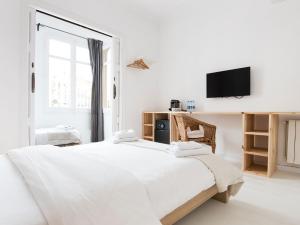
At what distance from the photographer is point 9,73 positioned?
8.08 ft

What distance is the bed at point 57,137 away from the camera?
12.1ft

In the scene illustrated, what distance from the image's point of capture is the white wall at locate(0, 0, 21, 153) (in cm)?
241

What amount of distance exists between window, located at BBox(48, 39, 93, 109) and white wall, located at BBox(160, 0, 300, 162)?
220 centimetres

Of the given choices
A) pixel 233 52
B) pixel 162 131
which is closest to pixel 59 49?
pixel 162 131

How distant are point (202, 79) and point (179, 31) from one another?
1.22m

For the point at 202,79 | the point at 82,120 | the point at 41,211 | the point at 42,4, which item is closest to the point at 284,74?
the point at 202,79

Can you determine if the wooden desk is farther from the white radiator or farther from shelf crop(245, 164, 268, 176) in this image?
the white radiator

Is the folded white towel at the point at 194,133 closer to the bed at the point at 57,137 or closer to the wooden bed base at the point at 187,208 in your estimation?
the wooden bed base at the point at 187,208

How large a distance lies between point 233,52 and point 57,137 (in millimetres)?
3680

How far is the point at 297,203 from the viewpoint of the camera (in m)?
1.90

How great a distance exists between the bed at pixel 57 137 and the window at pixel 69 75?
43.0 inches

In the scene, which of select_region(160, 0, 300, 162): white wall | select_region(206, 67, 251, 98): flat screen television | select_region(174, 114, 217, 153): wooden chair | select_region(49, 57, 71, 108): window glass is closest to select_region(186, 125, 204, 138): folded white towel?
select_region(174, 114, 217, 153): wooden chair

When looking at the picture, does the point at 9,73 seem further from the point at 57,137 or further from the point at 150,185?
the point at 150,185

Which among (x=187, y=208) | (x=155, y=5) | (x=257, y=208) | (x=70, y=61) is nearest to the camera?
(x=187, y=208)
